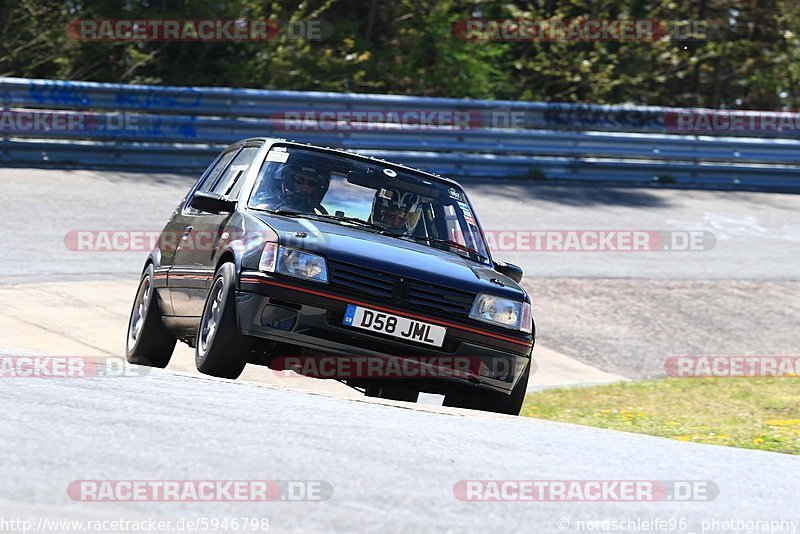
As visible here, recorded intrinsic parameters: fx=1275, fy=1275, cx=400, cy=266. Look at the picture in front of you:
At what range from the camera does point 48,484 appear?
3.84m

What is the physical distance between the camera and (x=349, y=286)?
6590 millimetres

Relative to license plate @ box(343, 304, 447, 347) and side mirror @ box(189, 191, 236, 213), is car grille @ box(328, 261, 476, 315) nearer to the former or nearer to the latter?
license plate @ box(343, 304, 447, 347)

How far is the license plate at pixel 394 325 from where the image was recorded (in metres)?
6.56

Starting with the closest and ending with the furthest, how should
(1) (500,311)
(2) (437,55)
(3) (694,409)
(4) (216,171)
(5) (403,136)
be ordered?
(1) (500,311), (4) (216,171), (3) (694,409), (5) (403,136), (2) (437,55)

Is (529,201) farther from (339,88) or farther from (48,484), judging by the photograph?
(48,484)

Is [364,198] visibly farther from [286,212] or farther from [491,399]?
[491,399]

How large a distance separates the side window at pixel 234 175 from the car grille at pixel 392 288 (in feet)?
4.55

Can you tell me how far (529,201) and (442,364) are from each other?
1056 cm

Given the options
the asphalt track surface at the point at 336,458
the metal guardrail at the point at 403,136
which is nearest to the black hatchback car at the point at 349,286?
the asphalt track surface at the point at 336,458

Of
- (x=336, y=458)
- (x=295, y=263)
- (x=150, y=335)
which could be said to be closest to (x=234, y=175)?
(x=150, y=335)

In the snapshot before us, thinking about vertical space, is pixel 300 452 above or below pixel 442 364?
above

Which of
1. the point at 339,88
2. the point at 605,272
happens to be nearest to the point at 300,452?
the point at 605,272

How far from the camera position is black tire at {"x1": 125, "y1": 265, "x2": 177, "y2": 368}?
27.2 ft

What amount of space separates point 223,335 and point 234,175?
5.75 feet
